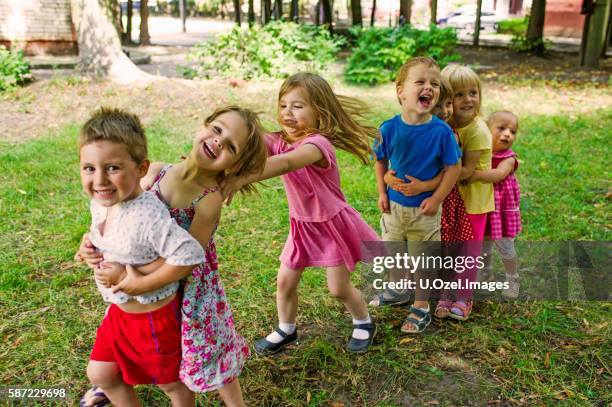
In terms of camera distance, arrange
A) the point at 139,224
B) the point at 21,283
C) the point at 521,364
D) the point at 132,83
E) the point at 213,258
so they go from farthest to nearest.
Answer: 1. the point at 132,83
2. the point at 21,283
3. the point at 521,364
4. the point at 213,258
5. the point at 139,224

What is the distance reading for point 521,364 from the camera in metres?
2.72

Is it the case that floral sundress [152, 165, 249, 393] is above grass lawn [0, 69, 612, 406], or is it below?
above

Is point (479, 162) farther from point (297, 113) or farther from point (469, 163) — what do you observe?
point (297, 113)

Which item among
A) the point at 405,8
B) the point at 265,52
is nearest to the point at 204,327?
the point at 265,52

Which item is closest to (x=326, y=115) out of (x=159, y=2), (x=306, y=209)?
(x=306, y=209)

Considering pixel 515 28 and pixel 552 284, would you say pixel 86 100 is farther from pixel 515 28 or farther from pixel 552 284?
pixel 515 28

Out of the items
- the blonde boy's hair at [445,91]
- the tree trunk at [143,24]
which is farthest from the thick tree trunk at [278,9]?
the blonde boy's hair at [445,91]

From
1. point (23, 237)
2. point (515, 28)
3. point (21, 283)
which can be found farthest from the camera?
point (515, 28)

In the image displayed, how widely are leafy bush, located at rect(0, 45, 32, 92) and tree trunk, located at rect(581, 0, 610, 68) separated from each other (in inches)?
448

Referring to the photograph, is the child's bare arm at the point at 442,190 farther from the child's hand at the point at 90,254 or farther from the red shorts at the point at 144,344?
the child's hand at the point at 90,254

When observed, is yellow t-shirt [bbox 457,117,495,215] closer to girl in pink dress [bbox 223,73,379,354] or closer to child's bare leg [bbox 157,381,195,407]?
girl in pink dress [bbox 223,73,379,354]

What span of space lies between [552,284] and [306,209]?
Result: 1.90 m

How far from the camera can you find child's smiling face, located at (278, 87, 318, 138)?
8.28 feet

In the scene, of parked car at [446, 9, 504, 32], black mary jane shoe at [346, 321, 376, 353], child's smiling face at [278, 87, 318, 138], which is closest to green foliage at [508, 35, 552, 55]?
parked car at [446, 9, 504, 32]
